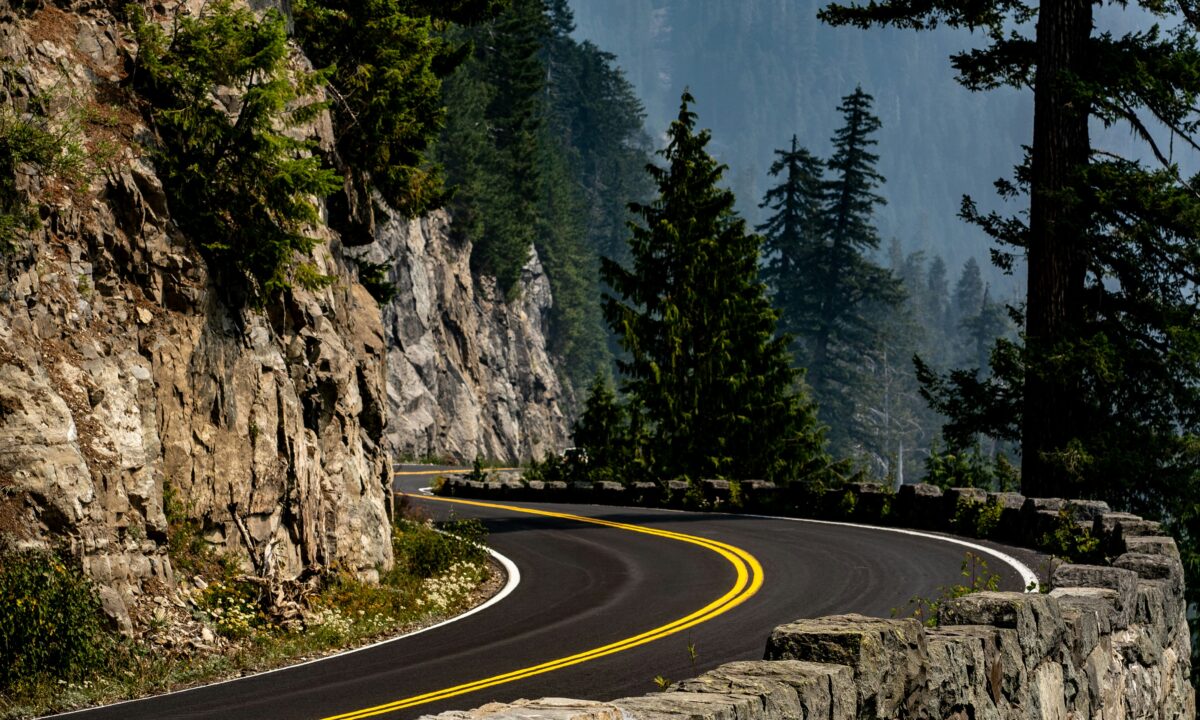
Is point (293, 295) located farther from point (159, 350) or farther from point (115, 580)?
point (115, 580)

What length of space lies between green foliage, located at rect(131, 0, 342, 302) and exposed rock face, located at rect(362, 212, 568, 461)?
3499cm

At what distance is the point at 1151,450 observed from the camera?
66.7 feet

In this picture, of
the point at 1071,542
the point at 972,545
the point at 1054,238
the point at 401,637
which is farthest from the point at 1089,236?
the point at 401,637

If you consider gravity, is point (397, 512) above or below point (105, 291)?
below

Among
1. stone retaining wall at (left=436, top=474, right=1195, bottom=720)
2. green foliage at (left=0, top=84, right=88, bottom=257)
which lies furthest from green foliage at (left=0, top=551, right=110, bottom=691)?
stone retaining wall at (left=436, top=474, right=1195, bottom=720)

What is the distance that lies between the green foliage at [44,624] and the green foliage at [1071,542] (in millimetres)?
11552

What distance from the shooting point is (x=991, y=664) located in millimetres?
7387

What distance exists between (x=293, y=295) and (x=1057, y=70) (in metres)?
13.1

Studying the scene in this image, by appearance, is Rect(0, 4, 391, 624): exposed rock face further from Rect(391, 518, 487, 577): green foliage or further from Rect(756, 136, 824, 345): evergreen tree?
Rect(756, 136, 824, 345): evergreen tree

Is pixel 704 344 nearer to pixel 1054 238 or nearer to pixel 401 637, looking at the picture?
pixel 1054 238

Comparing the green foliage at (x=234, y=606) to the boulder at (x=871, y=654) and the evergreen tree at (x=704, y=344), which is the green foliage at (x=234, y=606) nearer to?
the boulder at (x=871, y=654)

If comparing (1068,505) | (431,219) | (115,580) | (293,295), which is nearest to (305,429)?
(293,295)

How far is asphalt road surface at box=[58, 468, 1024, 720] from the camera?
1117 centimetres

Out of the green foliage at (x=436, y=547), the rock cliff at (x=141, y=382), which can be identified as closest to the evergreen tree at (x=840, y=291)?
the green foliage at (x=436, y=547)
